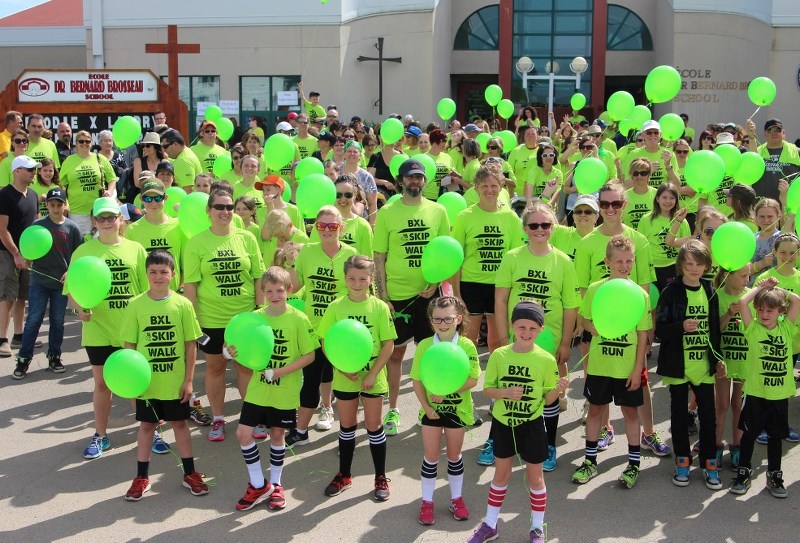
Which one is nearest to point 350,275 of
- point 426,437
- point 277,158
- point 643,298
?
point 426,437

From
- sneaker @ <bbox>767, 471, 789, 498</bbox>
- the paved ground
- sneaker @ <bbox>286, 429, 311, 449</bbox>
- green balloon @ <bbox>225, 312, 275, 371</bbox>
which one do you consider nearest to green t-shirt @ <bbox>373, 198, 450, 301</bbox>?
the paved ground

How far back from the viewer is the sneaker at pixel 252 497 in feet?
17.5

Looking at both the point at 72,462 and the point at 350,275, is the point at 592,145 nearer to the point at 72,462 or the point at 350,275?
the point at 350,275

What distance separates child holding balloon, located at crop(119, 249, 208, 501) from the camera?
5539mm

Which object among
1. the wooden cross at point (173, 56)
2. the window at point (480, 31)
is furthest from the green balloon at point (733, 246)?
the window at point (480, 31)

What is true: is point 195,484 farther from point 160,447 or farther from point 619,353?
point 619,353

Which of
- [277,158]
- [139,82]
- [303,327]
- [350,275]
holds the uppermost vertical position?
[139,82]

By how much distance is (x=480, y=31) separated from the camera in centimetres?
2677

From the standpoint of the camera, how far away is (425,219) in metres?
6.52

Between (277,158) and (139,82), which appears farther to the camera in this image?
(139,82)

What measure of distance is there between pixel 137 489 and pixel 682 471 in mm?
3587

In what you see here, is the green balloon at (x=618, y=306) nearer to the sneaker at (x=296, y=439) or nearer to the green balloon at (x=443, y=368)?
the green balloon at (x=443, y=368)

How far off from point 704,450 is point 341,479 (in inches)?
96.1

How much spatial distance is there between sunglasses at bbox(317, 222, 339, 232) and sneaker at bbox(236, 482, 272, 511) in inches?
71.2
